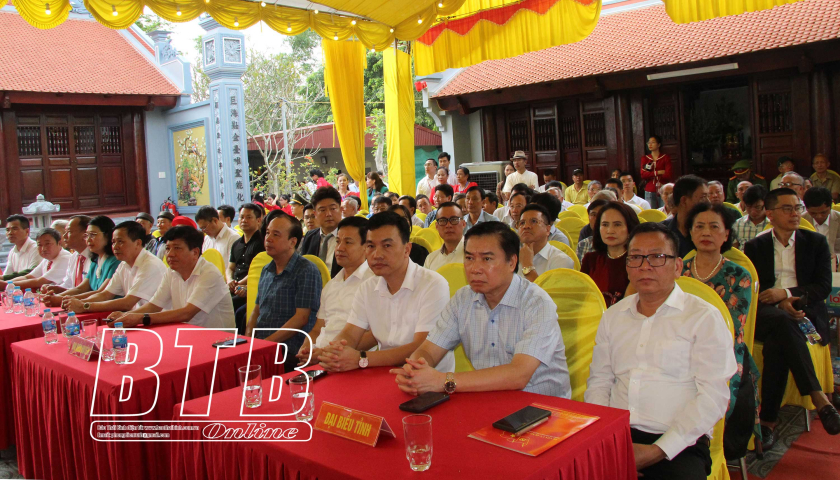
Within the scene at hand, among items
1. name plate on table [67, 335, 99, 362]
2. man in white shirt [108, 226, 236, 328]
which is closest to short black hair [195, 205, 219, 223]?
man in white shirt [108, 226, 236, 328]

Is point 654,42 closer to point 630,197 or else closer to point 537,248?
point 630,197

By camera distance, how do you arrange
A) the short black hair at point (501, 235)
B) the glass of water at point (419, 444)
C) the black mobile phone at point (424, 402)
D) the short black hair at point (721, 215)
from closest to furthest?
the glass of water at point (419, 444) → the black mobile phone at point (424, 402) → the short black hair at point (501, 235) → the short black hair at point (721, 215)

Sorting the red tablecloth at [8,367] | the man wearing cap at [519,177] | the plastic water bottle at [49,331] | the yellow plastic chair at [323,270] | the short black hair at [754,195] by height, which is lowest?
the red tablecloth at [8,367]

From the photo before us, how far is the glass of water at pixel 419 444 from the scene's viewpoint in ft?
4.69

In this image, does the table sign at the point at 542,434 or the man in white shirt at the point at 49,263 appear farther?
the man in white shirt at the point at 49,263

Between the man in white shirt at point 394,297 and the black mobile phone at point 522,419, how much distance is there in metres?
0.83

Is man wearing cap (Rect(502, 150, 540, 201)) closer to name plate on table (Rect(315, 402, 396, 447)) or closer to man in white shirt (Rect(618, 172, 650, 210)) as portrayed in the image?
man in white shirt (Rect(618, 172, 650, 210))

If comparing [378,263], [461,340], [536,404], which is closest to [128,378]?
[378,263]

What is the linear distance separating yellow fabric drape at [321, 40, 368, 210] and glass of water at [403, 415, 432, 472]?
22.7 ft

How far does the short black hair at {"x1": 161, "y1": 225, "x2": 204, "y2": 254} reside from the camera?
11.7ft

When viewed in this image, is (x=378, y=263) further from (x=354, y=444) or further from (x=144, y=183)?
(x=144, y=183)

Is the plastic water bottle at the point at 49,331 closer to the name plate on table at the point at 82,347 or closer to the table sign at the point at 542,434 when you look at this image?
the name plate on table at the point at 82,347

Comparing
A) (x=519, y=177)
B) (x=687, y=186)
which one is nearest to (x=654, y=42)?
(x=519, y=177)

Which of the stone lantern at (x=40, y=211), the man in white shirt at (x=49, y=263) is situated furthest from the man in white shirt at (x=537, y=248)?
the stone lantern at (x=40, y=211)
